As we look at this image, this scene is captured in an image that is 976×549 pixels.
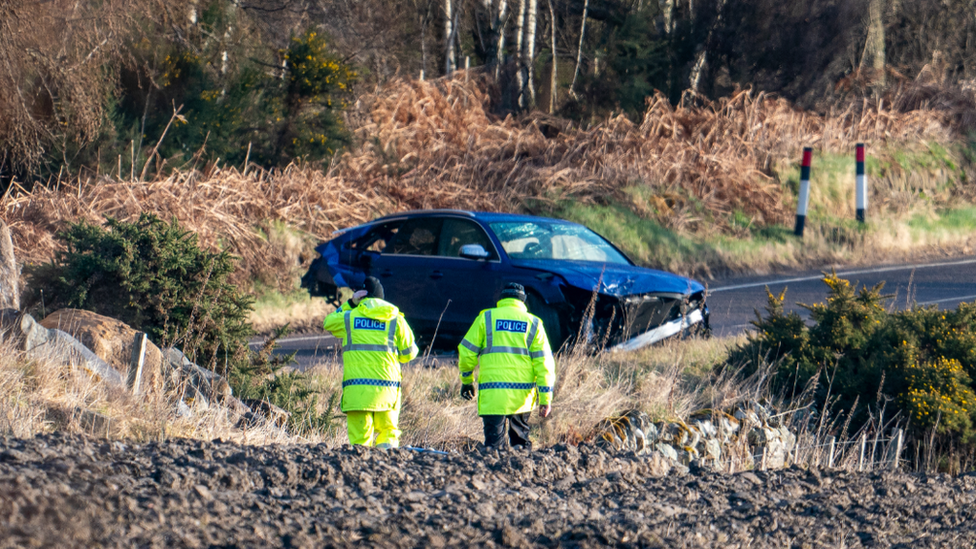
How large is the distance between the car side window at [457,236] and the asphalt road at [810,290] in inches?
63.3

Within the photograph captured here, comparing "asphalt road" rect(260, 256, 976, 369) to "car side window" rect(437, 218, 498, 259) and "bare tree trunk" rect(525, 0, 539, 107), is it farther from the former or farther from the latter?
"bare tree trunk" rect(525, 0, 539, 107)

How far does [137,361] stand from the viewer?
5922 mm

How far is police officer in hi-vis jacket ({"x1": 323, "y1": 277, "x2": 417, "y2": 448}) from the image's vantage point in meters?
5.59

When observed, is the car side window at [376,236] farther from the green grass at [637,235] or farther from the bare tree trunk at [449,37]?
the bare tree trunk at [449,37]

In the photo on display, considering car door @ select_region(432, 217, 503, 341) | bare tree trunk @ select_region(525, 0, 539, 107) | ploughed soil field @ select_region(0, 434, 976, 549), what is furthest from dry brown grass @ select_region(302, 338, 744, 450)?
bare tree trunk @ select_region(525, 0, 539, 107)

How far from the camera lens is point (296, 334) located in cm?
1108

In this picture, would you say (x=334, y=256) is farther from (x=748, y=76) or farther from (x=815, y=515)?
(x=748, y=76)

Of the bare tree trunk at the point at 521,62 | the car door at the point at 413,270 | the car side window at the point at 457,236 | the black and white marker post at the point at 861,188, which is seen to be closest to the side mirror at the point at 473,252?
the car side window at the point at 457,236

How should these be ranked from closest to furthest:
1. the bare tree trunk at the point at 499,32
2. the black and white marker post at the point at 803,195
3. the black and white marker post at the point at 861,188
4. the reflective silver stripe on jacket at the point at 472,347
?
the reflective silver stripe on jacket at the point at 472,347 → the black and white marker post at the point at 803,195 → the black and white marker post at the point at 861,188 → the bare tree trunk at the point at 499,32

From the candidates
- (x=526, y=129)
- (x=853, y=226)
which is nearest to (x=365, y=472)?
(x=853, y=226)

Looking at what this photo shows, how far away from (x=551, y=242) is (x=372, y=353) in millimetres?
4063

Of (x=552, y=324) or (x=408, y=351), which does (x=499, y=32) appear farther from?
(x=408, y=351)

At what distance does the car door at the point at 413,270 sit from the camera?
9.28 m

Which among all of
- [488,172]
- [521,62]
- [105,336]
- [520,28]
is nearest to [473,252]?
[105,336]
